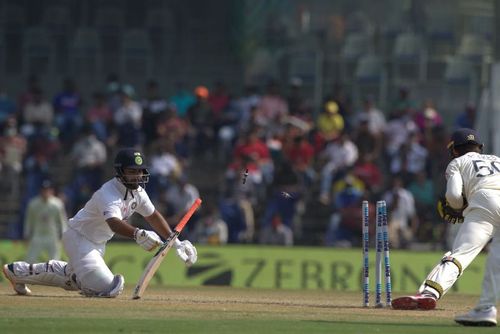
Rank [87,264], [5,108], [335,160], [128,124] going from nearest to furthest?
1. [87,264]
2. [335,160]
3. [128,124]
4. [5,108]

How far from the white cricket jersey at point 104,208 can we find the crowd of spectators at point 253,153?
852 cm

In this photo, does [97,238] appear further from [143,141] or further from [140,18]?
[140,18]

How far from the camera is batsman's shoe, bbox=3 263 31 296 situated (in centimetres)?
1354

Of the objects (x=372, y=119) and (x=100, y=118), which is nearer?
(x=372, y=119)

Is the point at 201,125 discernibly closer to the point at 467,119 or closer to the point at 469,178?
the point at 467,119

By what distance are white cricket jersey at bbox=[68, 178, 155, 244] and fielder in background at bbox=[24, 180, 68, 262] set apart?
29.1 feet

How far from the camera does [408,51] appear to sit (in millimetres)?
29062

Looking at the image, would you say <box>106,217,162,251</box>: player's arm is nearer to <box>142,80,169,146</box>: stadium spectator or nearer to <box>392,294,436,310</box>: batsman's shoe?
<box>392,294,436,310</box>: batsman's shoe

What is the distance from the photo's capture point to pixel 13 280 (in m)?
13.6

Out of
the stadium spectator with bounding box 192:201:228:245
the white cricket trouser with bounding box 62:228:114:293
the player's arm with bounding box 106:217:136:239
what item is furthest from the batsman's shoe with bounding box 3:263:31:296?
the stadium spectator with bounding box 192:201:228:245

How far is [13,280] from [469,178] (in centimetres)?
486

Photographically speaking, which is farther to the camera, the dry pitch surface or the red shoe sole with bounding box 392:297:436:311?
the red shoe sole with bounding box 392:297:436:311

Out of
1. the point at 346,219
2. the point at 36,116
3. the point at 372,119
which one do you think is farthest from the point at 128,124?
the point at 346,219

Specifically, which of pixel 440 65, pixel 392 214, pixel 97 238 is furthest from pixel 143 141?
pixel 97 238
